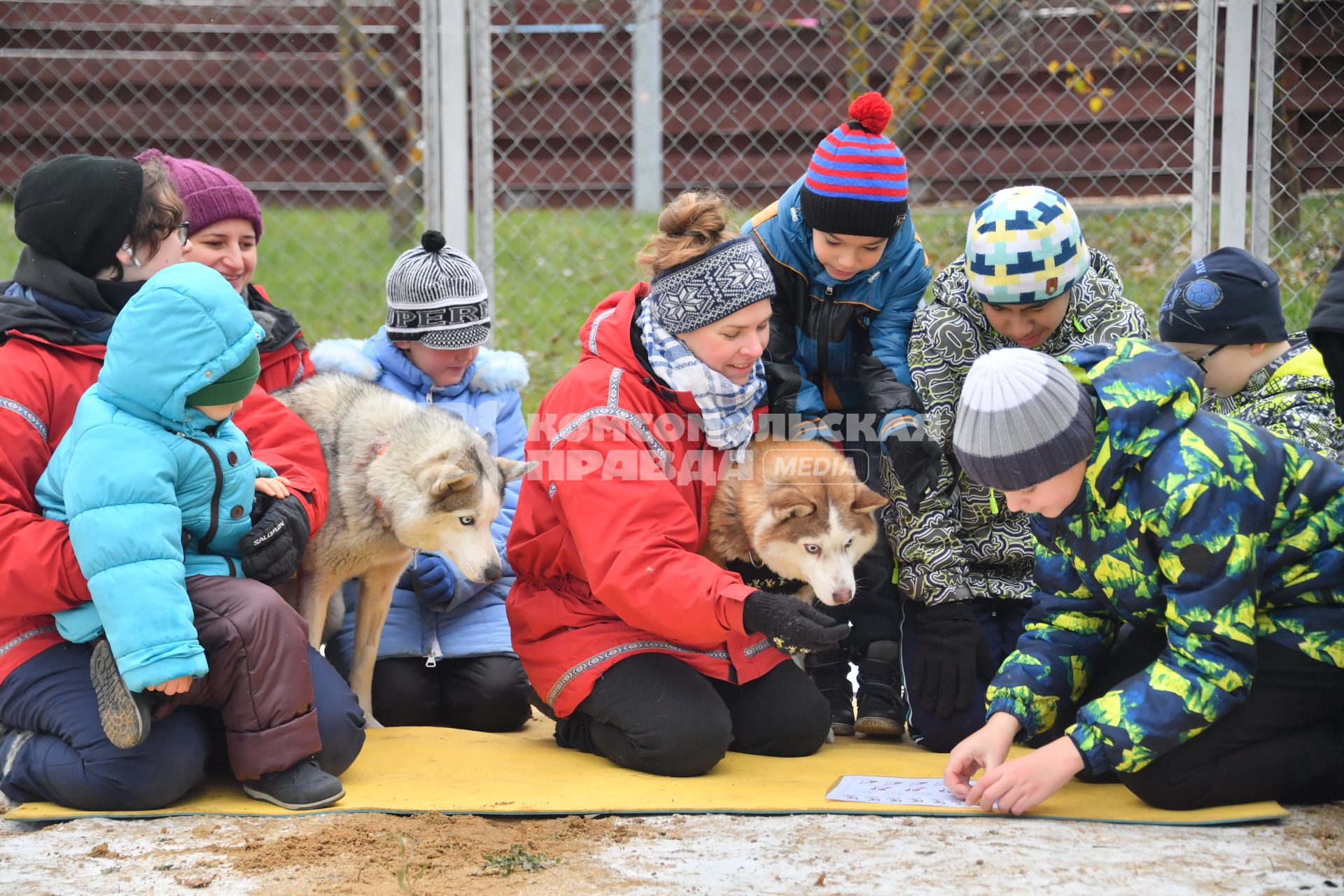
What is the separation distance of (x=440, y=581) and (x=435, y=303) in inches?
37.4

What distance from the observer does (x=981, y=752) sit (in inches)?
109

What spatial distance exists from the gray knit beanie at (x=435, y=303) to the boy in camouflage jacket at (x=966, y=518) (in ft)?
4.97

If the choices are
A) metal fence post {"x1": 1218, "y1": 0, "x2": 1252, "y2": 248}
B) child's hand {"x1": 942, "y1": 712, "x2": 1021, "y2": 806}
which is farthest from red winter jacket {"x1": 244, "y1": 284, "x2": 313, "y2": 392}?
metal fence post {"x1": 1218, "y1": 0, "x2": 1252, "y2": 248}

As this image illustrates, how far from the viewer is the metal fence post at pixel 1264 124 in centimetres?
524

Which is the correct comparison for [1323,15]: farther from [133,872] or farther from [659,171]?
[133,872]

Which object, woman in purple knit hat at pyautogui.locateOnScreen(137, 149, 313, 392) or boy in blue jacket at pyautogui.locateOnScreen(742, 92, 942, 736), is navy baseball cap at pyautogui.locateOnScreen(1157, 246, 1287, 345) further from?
woman in purple knit hat at pyautogui.locateOnScreen(137, 149, 313, 392)

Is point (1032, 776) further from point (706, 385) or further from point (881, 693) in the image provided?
point (706, 385)

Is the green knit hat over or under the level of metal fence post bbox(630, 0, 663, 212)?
under

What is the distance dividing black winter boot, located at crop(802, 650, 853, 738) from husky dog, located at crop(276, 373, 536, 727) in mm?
1102

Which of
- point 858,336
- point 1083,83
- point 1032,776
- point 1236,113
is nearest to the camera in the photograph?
point 1032,776

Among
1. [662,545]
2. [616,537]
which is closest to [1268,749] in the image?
[662,545]

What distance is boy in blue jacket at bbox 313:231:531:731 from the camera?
12.8 feet

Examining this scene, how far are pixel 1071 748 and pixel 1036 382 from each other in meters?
0.82

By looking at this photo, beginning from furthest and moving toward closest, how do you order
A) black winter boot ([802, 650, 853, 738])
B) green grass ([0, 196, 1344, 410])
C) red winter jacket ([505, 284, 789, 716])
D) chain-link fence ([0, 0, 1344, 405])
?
green grass ([0, 196, 1344, 410]), chain-link fence ([0, 0, 1344, 405]), black winter boot ([802, 650, 853, 738]), red winter jacket ([505, 284, 789, 716])
